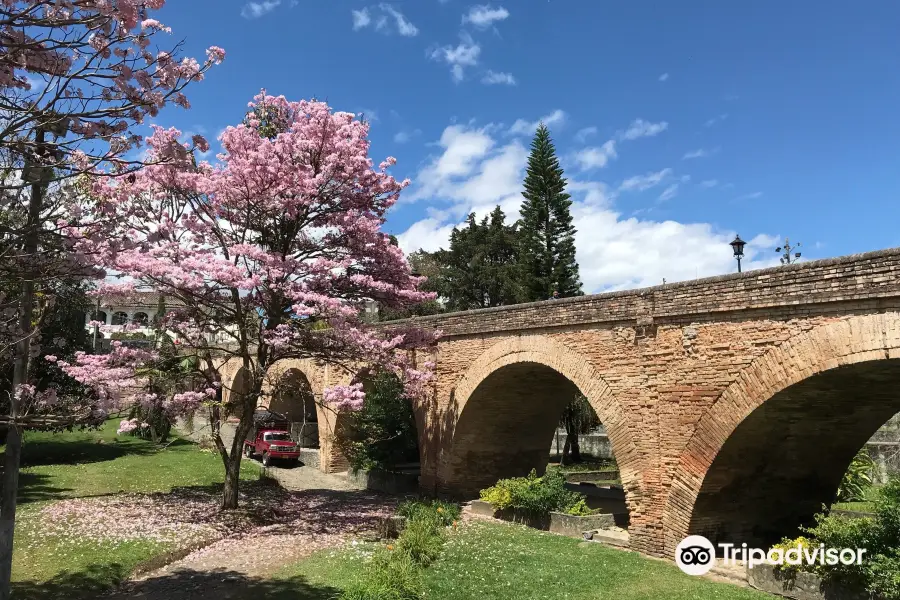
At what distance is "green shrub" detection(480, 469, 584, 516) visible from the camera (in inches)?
424

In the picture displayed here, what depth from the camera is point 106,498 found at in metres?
11.9

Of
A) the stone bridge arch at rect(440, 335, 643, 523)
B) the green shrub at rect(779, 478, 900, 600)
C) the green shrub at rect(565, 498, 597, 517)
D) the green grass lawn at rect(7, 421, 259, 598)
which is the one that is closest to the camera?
the green shrub at rect(779, 478, 900, 600)

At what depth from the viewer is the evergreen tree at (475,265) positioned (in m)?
33.7

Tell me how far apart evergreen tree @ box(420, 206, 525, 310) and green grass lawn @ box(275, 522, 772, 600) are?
24.2 meters

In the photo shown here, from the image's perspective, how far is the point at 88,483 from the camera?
44.9ft

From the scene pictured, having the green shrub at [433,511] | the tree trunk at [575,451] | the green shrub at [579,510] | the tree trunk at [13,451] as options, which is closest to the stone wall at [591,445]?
the tree trunk at [575,451]

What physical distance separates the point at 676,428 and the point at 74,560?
26.2ft

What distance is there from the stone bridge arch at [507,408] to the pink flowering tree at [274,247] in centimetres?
156

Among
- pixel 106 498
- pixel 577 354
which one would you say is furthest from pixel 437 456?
pixel 106 498

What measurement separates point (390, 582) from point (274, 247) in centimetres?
706

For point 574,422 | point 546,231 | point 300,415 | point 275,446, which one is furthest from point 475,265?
point 275,446

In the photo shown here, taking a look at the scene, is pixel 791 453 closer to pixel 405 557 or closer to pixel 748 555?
pixel 748 555

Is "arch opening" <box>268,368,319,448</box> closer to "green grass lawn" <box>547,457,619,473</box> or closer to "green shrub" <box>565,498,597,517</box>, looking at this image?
"green grass lawn" <box>547,457,619,473</box>

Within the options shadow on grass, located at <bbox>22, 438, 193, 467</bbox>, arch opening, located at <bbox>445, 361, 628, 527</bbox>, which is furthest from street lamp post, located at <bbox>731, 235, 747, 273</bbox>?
shadow on grass, located at <bbox>22, 438, 193, 467</bbox>
